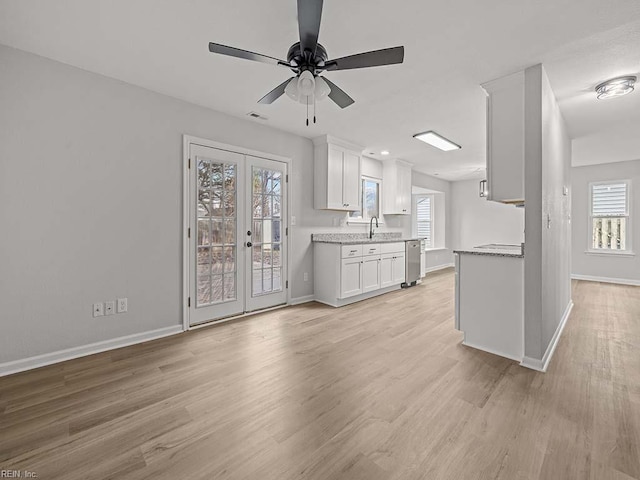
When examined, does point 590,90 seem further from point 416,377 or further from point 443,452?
point 443,452

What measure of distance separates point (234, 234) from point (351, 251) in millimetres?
1773

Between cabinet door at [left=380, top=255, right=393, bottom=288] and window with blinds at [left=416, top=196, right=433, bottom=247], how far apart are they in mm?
3381

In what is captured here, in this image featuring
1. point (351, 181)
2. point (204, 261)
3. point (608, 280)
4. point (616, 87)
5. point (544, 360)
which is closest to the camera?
point (544, 360)

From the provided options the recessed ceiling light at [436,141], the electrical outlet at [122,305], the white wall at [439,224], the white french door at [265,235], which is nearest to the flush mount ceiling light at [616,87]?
the recessed ceiling light at [436,141]

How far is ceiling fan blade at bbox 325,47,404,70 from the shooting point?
178 cm

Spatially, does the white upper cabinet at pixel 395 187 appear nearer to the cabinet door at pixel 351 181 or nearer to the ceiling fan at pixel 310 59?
the cabinet door at pixel 351 181

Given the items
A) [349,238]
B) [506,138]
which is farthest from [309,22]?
[349,238]

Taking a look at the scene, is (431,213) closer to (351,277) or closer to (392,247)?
(392,247)

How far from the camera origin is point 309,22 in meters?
1.66

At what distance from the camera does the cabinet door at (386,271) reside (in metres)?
5.07

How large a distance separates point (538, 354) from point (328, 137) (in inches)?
144

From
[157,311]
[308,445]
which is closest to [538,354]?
[308,445]

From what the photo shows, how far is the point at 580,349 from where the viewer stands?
2.83 m

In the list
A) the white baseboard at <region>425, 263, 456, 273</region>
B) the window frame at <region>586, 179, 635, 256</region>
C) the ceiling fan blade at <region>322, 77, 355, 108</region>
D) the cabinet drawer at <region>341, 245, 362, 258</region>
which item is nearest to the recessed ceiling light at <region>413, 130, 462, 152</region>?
the cabinet drawer at <region>341, 245, 362, 258</region>
